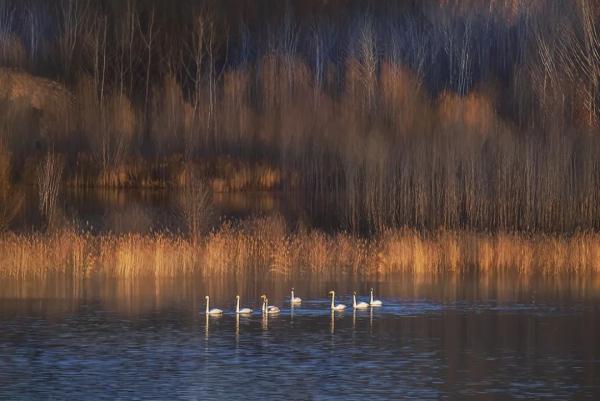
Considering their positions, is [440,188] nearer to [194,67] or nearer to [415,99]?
[415,99]

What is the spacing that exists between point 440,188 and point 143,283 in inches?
301

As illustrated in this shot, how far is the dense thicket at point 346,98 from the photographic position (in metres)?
28.9

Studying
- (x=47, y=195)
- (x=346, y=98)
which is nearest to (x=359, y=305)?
(x=47, y=195)

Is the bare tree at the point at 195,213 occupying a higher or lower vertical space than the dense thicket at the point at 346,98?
lower

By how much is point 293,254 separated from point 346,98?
19.0 metres

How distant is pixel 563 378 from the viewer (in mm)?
16219

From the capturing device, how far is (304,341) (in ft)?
61.0

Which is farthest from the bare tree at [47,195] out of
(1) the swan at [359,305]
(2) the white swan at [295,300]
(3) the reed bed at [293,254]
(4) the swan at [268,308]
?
(1) the swan at [359,305]

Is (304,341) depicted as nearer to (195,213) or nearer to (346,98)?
(195,213)

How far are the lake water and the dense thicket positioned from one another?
14.7 feet

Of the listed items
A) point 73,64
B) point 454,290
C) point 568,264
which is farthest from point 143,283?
point 73,64

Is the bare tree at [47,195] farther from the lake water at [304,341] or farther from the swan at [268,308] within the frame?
the swan at [268,308]

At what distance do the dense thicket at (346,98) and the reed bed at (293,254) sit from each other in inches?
59.6

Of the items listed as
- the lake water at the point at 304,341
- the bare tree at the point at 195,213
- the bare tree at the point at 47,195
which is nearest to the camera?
the lake water at the point at 304,341
